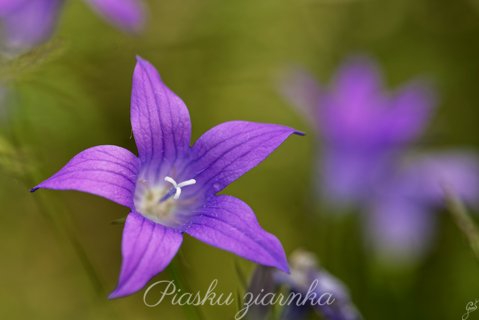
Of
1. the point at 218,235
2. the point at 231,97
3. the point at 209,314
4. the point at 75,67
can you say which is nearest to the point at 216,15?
the point at 231,97

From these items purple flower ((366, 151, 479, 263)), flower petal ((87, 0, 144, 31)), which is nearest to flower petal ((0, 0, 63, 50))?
flower petal ((87, 0, 144, 31))

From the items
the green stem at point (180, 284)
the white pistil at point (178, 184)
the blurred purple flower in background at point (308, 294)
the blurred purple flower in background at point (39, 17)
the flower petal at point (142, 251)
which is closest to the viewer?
the flower petal at point (142, 251)

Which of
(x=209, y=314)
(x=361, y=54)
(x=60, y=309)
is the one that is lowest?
(x=60, y=309)

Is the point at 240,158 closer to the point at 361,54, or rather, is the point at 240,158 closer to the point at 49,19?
the point at 49,19

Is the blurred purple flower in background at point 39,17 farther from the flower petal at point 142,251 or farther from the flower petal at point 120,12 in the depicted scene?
the flower petal at point 142,251

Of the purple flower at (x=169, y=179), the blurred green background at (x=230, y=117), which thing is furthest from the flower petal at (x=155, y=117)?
the blurred green background at (x=230, y=117)

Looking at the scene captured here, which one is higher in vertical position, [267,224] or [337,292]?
[337,292]

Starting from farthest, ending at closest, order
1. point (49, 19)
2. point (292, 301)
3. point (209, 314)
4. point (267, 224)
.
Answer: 1. point (267, 224)
2. point (209, 314)
3. point (49, 19)
4. point (292, 301)

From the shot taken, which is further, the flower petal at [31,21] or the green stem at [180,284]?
the flower petal at [31,21]
